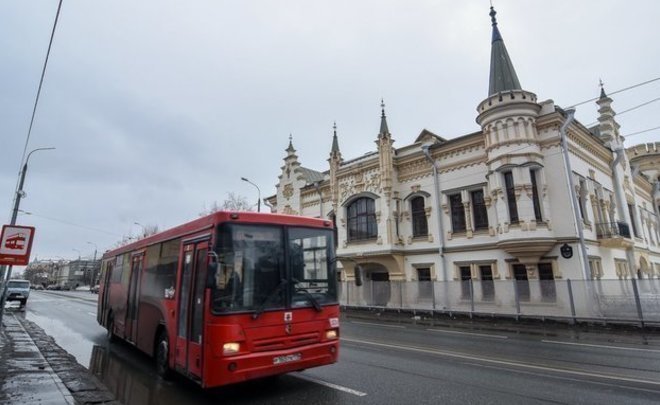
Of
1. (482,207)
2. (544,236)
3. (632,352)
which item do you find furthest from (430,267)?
(632,352)

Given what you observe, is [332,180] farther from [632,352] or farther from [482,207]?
[632,352]

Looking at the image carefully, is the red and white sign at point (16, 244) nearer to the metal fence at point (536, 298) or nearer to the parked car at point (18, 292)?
the metal fence at point (536, 298)

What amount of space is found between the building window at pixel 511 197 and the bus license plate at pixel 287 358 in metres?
16.5

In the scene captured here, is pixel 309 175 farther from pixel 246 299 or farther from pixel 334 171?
pixel 246 299

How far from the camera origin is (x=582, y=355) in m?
9.70

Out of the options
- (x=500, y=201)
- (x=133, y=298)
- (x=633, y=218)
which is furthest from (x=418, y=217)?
(x=133, y=298)

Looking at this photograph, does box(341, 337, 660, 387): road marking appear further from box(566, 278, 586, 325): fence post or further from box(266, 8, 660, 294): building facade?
box(266, 8, 660, 294): building facade

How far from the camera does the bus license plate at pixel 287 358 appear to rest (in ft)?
19.4

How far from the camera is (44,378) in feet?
23.6

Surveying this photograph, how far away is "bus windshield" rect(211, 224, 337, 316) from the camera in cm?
584

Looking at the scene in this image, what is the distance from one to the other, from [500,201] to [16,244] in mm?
19802

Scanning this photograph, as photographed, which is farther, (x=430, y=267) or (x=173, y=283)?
(x=430, y=267)

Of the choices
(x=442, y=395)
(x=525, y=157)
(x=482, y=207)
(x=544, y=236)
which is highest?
(x=525, y=157)

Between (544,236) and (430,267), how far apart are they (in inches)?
273
